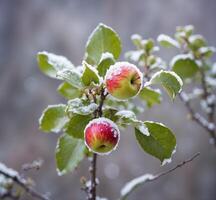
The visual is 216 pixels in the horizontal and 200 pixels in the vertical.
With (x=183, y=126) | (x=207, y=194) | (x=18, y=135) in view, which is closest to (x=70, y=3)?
(x=18, y=135)

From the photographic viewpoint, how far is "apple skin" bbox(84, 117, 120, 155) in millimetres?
491

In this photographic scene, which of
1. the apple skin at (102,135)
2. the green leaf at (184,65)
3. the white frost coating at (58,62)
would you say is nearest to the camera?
the apple skin at (102,135)

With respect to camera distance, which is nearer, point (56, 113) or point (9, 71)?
point (56, 113)

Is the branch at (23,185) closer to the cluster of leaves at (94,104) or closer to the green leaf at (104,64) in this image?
the cluster of leaves at (94,104)

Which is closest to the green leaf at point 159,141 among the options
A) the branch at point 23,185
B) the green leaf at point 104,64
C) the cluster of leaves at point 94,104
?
the cluster of leaves at point 94,104

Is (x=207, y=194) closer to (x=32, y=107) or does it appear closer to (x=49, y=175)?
(x=49, y=175)

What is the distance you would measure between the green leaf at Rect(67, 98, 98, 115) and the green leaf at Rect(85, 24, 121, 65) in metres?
0.13

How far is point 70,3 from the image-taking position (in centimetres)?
407

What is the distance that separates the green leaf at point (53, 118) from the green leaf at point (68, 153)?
0.03 m

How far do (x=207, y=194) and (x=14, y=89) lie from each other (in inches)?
83.1

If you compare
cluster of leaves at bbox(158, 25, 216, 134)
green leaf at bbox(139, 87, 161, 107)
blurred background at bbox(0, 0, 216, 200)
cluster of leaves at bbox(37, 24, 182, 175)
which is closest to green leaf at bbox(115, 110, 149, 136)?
cluster of leaves at bbox(37, 24, 182, 175)

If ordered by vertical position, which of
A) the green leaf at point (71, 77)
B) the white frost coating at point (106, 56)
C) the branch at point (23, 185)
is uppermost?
the white frost coating at point (106, 56)

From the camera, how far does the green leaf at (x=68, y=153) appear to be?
24.8 inches

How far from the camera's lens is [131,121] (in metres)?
0.53
